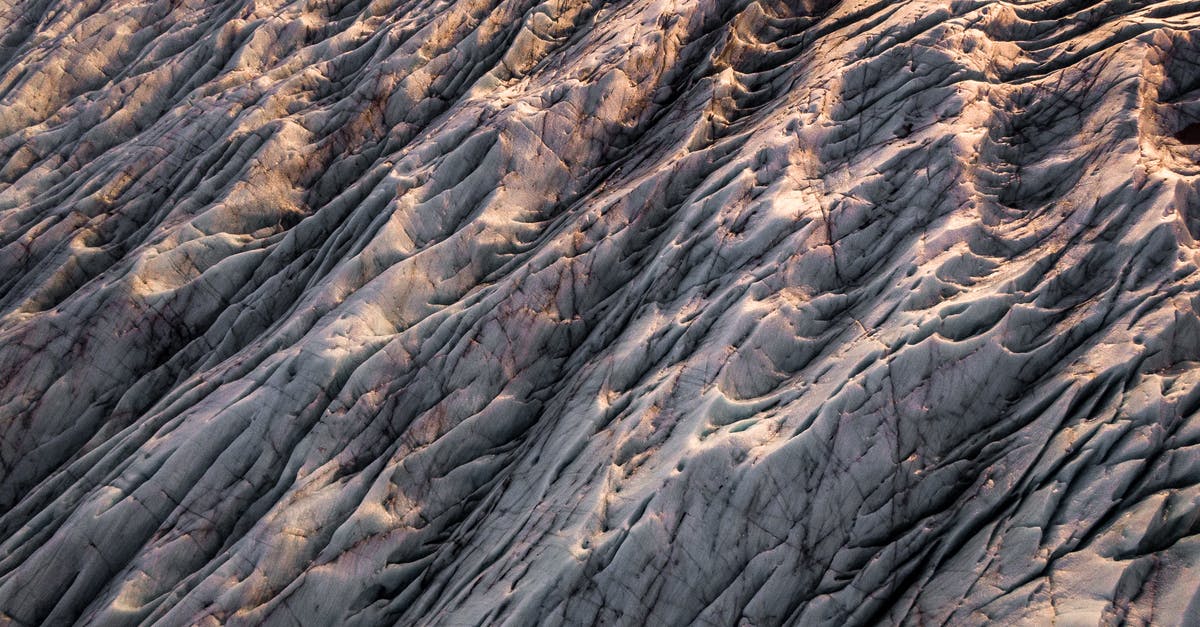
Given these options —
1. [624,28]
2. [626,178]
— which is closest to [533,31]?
[624,28]

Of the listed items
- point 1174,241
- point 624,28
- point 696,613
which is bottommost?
point 696,613

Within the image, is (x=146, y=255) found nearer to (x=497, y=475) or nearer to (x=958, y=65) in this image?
(x=497, y=475)

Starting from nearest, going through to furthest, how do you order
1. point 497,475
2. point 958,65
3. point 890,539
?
1. point 890,539
2. point 497,475
3. point 958,65

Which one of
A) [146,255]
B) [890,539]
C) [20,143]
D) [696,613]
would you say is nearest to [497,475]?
[696,613]

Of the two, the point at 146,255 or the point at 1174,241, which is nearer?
the point at 1174,241

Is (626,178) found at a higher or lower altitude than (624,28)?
lower

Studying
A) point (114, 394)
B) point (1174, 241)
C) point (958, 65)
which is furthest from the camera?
point (114, 394)

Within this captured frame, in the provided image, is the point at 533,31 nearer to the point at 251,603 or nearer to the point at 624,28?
the point at 624,28
